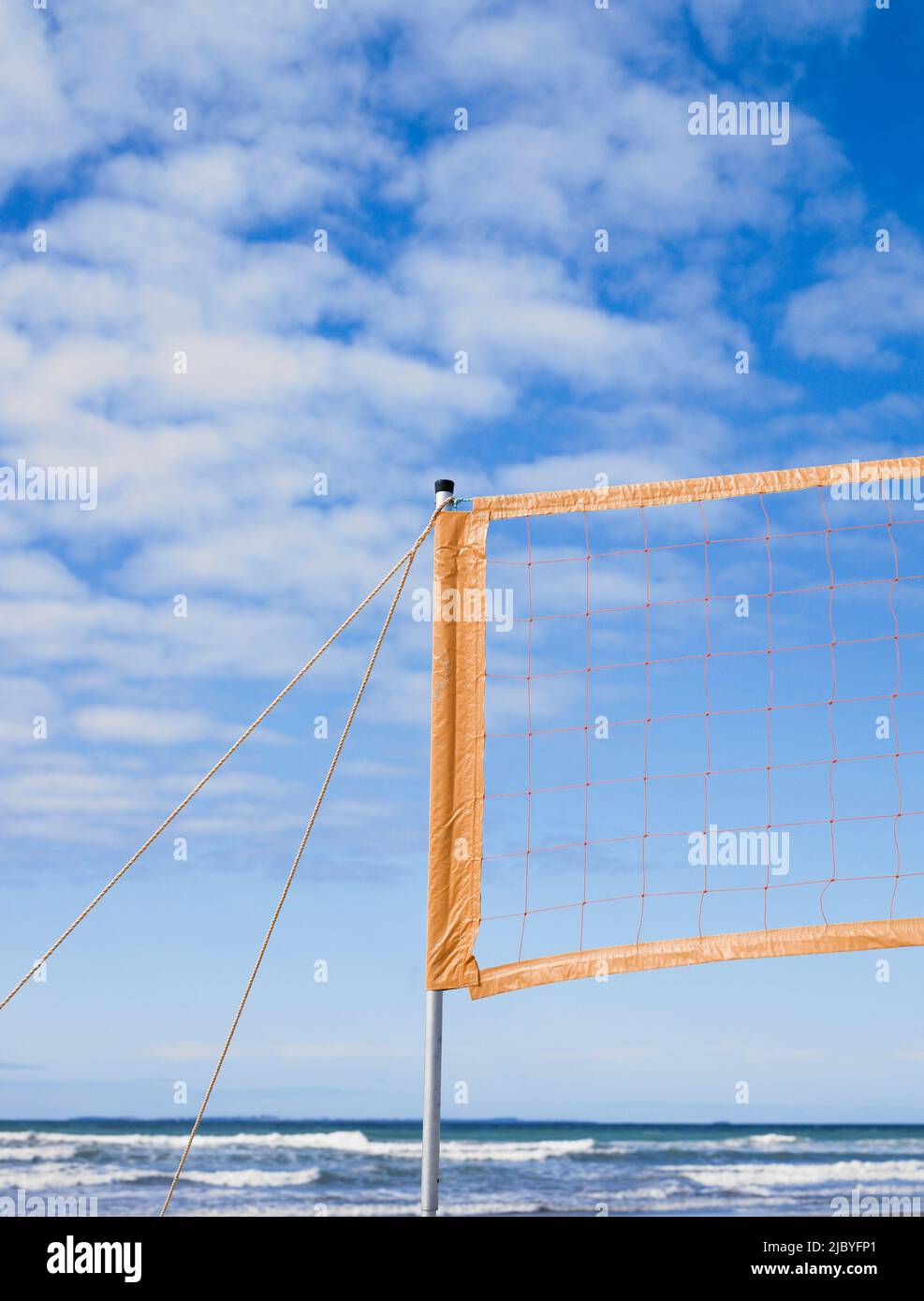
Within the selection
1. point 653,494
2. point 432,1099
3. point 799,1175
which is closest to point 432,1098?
point 432,1099

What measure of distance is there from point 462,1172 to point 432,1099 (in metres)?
13.4

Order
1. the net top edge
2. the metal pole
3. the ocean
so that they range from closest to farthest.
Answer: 1. the metal pole
2. the net top edge
3. the ocean

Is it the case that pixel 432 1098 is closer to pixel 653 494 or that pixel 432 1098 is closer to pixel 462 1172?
pixel 653 494

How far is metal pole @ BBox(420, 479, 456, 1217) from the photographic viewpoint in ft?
11.1

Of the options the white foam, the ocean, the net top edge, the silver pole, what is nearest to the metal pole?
the silver pole

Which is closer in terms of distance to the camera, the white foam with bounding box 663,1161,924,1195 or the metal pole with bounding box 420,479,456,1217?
the metal pole with bounding box 420,479,456,1217

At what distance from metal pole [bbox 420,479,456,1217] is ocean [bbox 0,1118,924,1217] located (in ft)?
33.5

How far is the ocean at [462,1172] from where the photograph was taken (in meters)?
13.5

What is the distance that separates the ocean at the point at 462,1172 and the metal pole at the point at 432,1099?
10204 millimetres

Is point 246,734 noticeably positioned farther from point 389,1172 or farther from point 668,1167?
point 668,1167

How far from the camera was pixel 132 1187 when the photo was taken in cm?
1392

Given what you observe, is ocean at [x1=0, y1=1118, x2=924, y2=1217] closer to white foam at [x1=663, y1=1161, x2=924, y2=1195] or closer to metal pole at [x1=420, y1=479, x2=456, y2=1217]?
white foam at [x1=663, y1=1161, x2=924, y2=1195]

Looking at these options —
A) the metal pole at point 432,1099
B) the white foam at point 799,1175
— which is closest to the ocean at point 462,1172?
the white foam at point 799,1175
